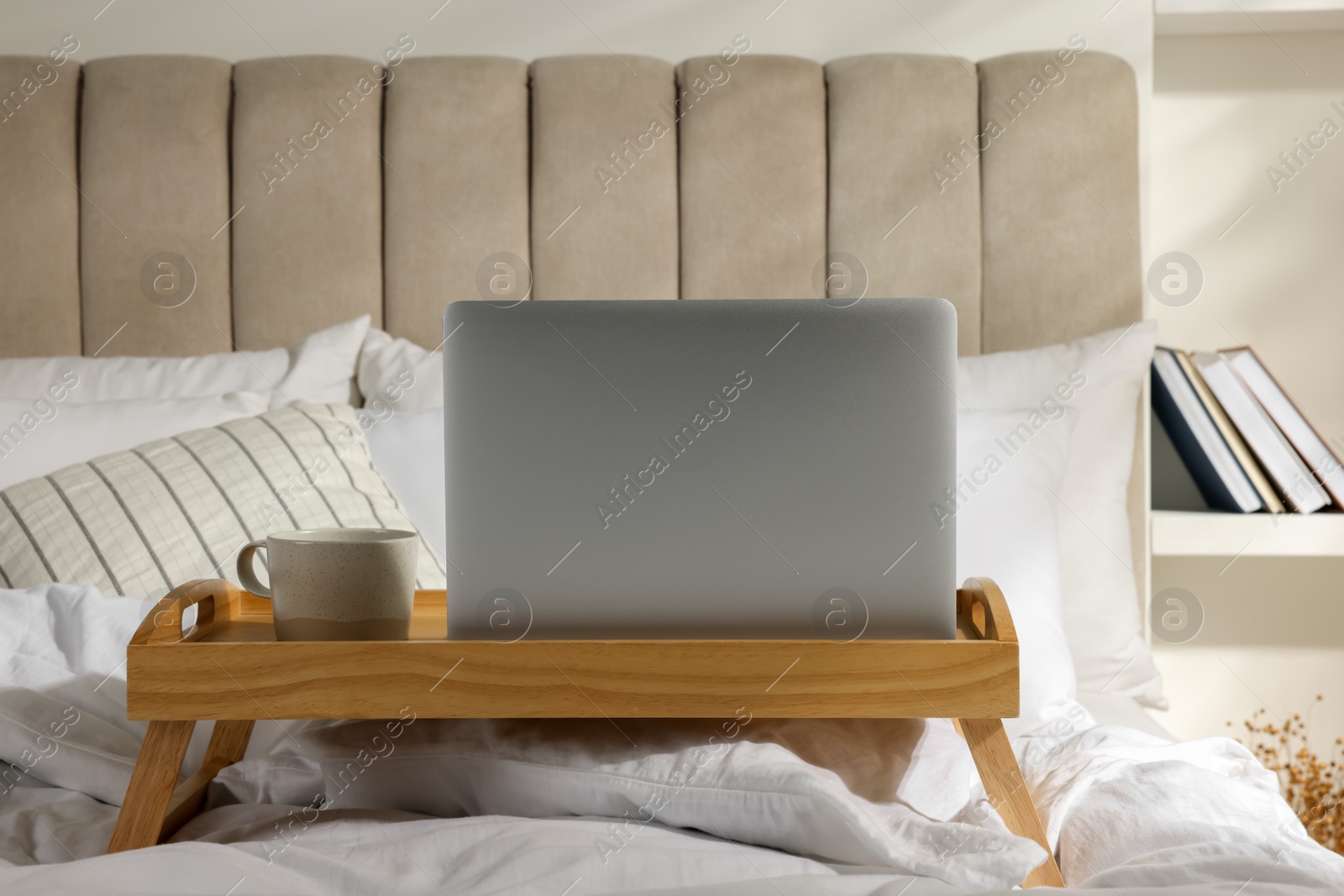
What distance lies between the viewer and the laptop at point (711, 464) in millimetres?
617

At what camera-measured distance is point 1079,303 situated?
1683 millimetres

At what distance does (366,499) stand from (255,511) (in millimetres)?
128

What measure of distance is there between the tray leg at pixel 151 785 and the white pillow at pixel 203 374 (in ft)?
3.06

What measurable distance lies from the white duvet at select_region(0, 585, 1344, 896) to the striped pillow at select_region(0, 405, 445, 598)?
222 millimetres

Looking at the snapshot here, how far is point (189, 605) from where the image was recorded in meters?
0.75

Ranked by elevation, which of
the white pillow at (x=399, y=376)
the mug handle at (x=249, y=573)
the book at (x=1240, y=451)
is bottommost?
the mug handle at (x=249, y=573)

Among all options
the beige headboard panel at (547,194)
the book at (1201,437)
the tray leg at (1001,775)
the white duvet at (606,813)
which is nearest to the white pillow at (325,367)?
the beige headboard panel at (547,194)

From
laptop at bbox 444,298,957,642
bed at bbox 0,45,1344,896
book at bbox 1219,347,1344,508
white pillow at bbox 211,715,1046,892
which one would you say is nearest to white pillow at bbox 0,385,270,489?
bed at bbox 0,45,1344,896

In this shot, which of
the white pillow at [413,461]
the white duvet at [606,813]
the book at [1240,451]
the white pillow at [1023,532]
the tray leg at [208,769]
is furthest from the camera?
the book at [1240,451]

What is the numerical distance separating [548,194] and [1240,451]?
1.21 metres

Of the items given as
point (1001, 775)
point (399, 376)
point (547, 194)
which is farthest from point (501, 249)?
point (1001, 775)

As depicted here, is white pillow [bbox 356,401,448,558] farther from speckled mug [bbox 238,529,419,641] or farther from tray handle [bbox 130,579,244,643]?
speckled mug [bbox 238,529,419,641]

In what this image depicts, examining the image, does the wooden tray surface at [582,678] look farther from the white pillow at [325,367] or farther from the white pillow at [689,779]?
the white pillow at [325,367]

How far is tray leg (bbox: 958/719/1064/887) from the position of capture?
0.65 meters
